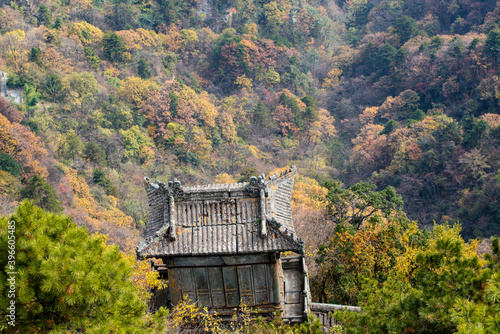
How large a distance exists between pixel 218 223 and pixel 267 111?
1671 inches

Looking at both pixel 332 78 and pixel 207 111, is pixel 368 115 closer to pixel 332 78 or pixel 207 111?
pixel 332 78

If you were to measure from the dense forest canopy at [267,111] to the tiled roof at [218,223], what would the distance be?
22.5ft

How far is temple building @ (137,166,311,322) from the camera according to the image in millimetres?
11352

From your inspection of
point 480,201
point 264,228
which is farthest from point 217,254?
point 480,201

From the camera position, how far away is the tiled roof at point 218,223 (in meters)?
11.3

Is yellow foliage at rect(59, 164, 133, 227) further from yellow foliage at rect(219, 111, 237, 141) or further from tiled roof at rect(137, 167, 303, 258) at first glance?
tiled roof at rect(137, 167, 303, 258)

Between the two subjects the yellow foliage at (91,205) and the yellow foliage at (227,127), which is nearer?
the yellow foliage at (91,205)

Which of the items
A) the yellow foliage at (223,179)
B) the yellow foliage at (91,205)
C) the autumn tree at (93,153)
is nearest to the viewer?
the yellow foliage at (91,205)

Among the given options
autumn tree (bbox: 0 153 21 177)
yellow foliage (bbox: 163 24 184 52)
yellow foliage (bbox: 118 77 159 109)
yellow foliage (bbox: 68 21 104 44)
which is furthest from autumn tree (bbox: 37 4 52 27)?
autumn tree (bbox: 0 153 21 177)

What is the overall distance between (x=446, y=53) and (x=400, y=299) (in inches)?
1801

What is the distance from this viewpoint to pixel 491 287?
18.3 ft

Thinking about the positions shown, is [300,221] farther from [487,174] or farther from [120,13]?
[120,13]

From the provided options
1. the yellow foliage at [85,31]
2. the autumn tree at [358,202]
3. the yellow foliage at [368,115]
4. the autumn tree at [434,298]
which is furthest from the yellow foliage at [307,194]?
the yellow foliage at [85,31]

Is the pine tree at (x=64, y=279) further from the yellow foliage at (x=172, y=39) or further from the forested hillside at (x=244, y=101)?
the yellow foliage at (x=172, y=39)
